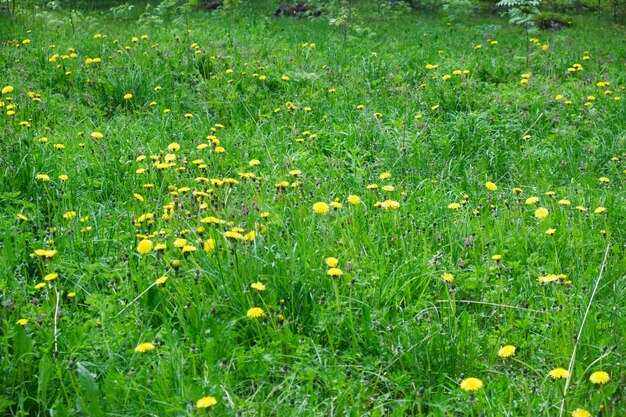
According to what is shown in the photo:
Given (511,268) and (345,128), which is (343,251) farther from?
(345,128)

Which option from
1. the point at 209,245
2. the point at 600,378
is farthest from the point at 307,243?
the point at 600,378

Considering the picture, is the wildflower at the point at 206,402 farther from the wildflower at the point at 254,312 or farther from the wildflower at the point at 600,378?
the wildflower at the point at 600,378

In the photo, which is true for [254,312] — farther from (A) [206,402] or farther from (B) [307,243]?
(B) [307,243]

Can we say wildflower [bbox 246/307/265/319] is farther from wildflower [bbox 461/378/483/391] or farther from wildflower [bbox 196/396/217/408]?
wildflower [bbox 461/378/483/391]

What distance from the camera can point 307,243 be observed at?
341 centimetres

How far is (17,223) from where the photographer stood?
3.88 meters

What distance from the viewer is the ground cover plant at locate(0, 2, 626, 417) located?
2.53 meters

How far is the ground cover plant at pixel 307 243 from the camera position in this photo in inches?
99.7

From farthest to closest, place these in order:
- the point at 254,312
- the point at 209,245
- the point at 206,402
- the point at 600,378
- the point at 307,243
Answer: the point at 307,243
the point at 209,245
the point at 254,312
the point at 600,378
the point at 206,402

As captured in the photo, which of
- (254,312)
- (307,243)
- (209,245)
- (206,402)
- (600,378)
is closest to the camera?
(206,402)

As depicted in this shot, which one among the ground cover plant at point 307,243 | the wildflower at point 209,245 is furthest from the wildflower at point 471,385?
the wildflower at point 209,245

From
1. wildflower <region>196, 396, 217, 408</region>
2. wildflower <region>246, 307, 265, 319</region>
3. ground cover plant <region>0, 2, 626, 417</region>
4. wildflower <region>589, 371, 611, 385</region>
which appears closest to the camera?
wildflower <region>196, 396, 217, 408</region>

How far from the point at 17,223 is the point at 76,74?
3.48 m

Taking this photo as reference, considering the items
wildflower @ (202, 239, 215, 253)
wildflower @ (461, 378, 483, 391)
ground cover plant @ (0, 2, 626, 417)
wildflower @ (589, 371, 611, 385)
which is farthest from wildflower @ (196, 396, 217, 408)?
wildflower @ (589, 371, 611, 385)
